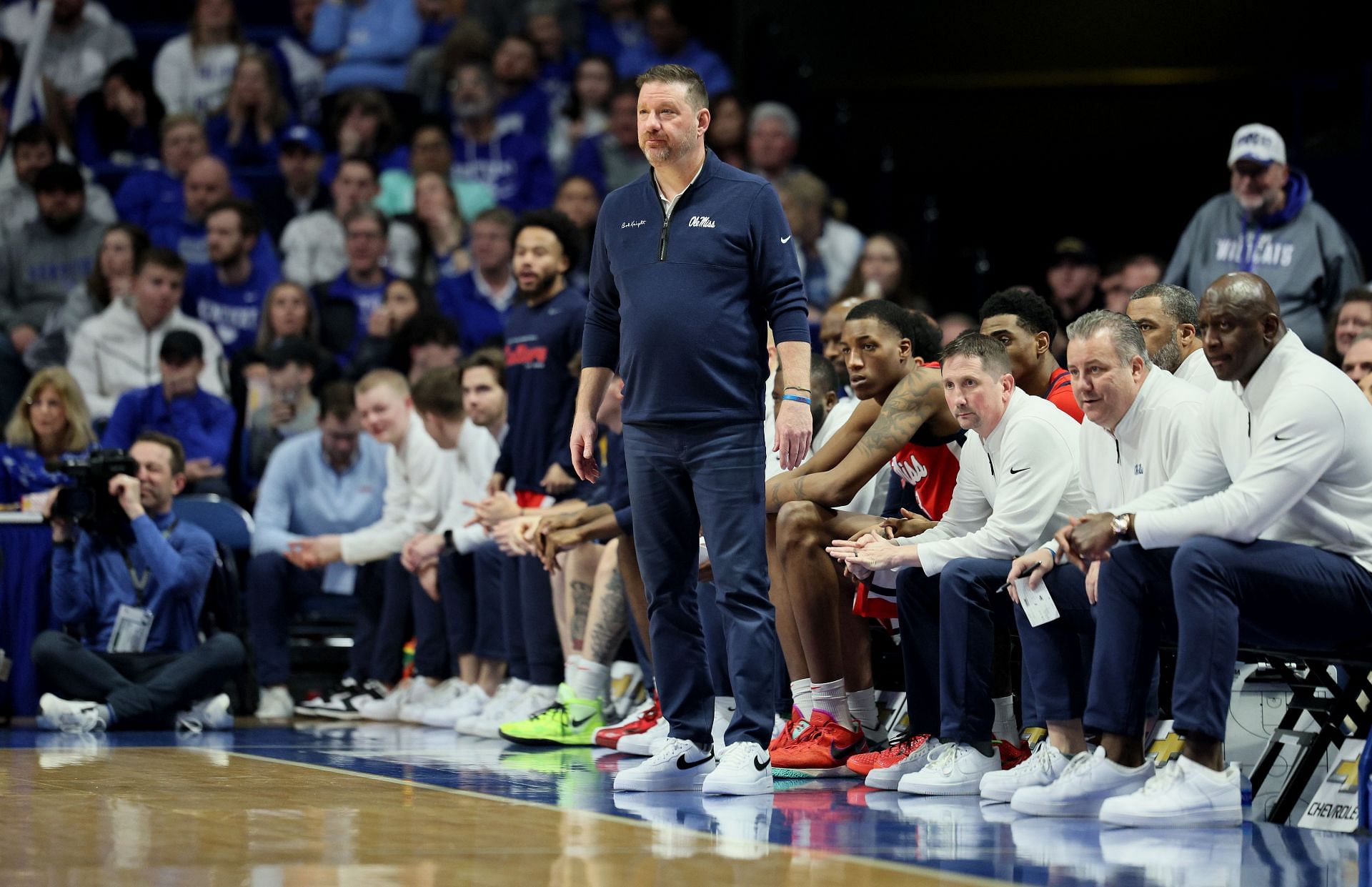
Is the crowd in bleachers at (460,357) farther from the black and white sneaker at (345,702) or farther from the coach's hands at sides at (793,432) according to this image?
the coach's hands at sides at (793,432)

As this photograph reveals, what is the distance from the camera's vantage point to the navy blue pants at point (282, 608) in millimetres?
7980

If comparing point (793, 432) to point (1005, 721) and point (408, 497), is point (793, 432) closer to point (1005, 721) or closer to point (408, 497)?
point (1005, 721)

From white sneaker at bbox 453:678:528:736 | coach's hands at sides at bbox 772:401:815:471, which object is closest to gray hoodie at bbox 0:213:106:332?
white sneaker at bbox 453:678:528:736

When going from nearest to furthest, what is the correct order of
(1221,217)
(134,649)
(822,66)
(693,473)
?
(693,473), (134,649), (1221,217), (822,66)

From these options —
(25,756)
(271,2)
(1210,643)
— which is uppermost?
(271,2)

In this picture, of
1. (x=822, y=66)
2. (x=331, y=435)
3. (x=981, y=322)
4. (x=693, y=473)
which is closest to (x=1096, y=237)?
(x=822, y=66)

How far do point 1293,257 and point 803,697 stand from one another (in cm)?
344

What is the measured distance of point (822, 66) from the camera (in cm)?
1288

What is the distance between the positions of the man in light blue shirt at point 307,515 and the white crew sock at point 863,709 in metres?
3.23

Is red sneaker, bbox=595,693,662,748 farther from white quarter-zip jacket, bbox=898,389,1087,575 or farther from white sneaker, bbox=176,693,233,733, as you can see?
white sneaker, bbox=176,693,233,733

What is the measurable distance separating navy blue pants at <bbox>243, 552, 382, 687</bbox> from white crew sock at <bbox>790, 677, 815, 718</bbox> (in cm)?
308

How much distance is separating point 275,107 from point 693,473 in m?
7.46

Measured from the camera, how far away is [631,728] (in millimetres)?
6074

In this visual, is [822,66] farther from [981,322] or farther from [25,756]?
[25,756]
